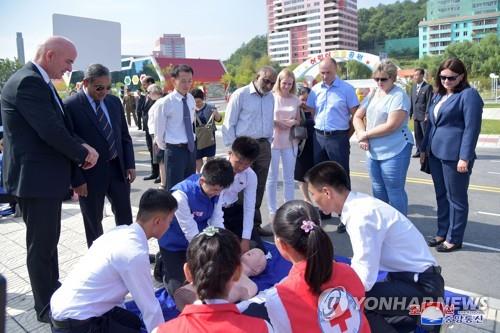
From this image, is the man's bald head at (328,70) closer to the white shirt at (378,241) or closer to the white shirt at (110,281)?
the white shirt at (378,241)

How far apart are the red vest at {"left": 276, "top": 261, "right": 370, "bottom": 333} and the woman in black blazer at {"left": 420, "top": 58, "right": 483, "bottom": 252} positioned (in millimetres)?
2503

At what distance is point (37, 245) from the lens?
2.89m

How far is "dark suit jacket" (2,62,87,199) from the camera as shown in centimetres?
272

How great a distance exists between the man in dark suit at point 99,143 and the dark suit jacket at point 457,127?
9.74 ft

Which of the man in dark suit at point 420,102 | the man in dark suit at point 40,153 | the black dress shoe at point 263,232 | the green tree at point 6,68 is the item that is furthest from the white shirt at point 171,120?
the green tree at point 6,68

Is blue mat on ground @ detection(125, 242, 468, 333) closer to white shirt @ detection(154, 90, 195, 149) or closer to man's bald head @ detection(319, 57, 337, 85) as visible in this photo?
white shirt @ detection(154, 90, 195, 149)

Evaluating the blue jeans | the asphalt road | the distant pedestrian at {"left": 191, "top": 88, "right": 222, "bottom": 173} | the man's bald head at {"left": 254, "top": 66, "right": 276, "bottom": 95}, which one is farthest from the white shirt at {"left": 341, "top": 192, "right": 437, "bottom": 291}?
the distant pedestrian at {"left": 191, "top": 88, "right": 222, "bottom": 173}

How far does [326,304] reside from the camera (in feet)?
6.13

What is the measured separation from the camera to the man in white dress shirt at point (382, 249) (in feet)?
7.65

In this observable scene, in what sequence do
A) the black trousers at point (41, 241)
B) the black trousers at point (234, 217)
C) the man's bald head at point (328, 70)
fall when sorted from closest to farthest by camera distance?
the black trousers at point (41, 241) → the black trousers at point (234, 217) → the man's bald head at point (328, 70)

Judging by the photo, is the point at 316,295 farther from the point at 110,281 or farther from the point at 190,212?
the point at 190,212

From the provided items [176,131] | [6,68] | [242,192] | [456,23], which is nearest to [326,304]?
[242,192]

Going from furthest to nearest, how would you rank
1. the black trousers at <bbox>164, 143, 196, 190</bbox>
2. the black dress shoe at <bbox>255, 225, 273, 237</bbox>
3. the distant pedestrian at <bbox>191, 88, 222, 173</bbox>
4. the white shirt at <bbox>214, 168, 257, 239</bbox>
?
the distant pedestrian at <bbox>191, 88, 222, 173</bbox> → the black trousers at <bbox>164, 143, 196, 190</bbox> → the black dress shoe at <bbox>255, 225, 273, 237</bbox> → the white shirt at <bbox>214, 168, 257, 239</bbox>

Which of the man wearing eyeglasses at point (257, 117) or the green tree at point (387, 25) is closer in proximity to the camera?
the man wearing eyeglasses at point (257, 117)
